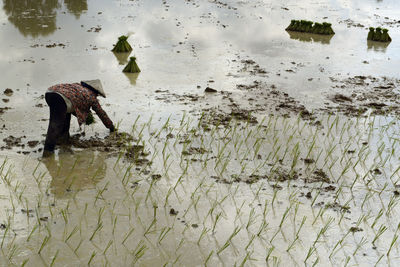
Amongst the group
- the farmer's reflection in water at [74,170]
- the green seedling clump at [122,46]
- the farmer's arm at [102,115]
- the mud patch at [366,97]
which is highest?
the green seedling clump at [122,46]

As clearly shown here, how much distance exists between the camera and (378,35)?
31.1 feet

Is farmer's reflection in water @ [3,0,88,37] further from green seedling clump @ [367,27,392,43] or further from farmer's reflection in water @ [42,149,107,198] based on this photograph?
green seedling clump @ [367,27,392,43]

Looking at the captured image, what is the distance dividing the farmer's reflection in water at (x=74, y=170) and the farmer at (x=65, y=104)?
7.1 inches

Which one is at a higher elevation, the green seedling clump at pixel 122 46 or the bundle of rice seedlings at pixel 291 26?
the bundle of rice seedlings at pixel 291 26

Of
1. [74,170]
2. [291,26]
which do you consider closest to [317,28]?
[291,26]

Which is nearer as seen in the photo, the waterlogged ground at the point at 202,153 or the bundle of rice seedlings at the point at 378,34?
the waterlogged ground at the point at 202,153

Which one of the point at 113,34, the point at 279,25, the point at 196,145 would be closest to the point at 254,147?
the point at 196,145

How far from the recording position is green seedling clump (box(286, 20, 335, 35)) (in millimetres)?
9744

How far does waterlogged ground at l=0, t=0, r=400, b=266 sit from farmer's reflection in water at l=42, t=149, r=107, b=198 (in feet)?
0.06

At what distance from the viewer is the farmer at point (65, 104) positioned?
179 inches

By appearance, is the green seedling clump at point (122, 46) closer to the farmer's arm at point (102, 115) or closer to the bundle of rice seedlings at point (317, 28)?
the farmer's arm at point (102, 115)

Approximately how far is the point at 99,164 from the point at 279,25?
6.67m

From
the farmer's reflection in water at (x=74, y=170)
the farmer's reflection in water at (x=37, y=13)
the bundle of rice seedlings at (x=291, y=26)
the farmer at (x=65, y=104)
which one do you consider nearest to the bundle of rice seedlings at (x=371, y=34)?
the bundle of rice seedlings at (x=291, y=26)

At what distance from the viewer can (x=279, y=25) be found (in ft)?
33.4
